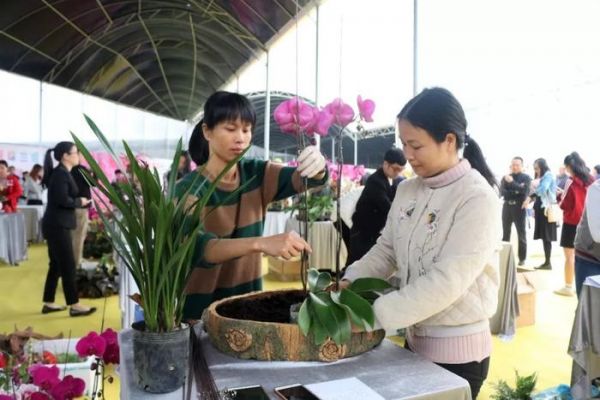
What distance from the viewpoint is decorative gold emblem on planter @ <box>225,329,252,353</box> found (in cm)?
89

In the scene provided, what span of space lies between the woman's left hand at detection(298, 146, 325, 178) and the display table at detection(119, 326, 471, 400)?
16.5 inches

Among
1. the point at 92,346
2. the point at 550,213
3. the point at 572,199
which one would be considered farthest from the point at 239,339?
the point at 550,213

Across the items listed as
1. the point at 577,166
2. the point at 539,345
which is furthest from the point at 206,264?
the point at 577,166

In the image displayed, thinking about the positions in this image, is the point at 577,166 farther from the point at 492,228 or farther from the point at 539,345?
the point at 492,228

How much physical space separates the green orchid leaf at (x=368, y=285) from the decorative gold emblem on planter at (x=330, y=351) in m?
0.17

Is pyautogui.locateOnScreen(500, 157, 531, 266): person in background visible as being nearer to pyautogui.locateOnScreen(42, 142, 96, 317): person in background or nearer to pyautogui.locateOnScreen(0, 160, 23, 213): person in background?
pyautogui.locateOnScreen(42, 142, 96, 317): person in background

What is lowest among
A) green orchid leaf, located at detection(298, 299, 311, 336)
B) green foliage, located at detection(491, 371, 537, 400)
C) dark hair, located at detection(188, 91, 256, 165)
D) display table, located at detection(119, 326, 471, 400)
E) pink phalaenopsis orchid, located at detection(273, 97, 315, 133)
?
green foliage, located at detection(491, 371, 537, 400)

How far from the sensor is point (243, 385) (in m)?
0.79

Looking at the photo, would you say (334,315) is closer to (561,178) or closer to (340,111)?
(340,111)

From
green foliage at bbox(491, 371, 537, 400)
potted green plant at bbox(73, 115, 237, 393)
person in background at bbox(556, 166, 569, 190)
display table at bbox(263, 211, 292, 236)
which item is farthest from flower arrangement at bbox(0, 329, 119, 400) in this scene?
person in background at bbox(556, 166, 569, 190)

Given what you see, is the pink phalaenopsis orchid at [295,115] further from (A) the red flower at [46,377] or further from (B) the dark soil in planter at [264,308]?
(A) the red flower at [46,377]

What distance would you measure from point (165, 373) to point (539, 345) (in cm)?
317

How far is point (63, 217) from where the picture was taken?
3832 mm

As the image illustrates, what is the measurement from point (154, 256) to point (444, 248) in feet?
1.76
